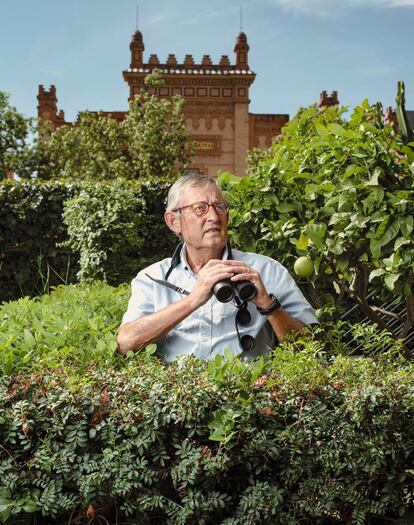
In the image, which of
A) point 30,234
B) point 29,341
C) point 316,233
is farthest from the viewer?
point 30,234

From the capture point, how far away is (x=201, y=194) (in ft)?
11.6

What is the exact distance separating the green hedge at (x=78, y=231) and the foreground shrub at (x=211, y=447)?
7051 mm

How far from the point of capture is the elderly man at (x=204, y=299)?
3189 millimetres

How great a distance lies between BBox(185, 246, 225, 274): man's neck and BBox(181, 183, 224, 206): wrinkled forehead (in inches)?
9.5

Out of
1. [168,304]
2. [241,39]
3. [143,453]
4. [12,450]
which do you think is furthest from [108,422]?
[241,39]

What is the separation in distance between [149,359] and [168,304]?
0.40m

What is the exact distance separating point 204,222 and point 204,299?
50 cm

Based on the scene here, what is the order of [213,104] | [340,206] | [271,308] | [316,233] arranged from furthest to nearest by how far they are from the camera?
[213,104]
[316,233]
[340,206]
[271,308]

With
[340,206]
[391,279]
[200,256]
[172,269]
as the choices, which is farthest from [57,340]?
[391,279]

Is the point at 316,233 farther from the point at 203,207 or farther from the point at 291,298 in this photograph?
the point at 203,207

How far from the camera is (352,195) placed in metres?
4.49

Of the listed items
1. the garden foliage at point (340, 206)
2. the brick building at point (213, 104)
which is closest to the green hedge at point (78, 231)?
the garden foliage at point (340, 206)

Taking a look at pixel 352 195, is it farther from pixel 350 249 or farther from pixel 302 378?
pixel 302 378

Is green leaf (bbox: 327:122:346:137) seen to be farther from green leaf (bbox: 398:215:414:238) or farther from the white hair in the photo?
the white hair
